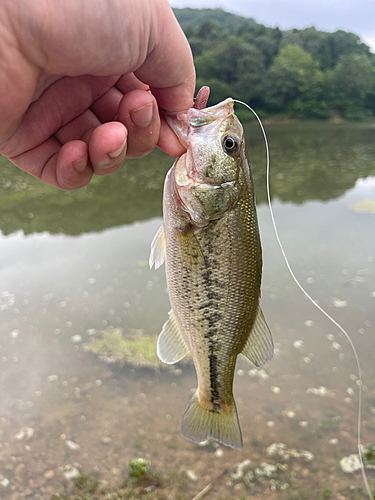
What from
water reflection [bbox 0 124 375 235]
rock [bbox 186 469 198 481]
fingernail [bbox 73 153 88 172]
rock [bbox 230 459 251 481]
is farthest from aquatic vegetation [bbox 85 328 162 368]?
water reflection [bbox 0 124 375 235]

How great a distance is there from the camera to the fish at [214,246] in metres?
1.82

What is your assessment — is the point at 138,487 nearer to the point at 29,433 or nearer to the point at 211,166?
the point at 29,433

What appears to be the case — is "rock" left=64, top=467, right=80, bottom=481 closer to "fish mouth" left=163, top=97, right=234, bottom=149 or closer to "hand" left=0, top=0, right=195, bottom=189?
"hand" left=0, top=0, right=195, bottom=189

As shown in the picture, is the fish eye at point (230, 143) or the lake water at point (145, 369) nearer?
the fish eye at point (230, 143)

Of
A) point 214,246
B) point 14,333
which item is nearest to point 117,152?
point 214,246

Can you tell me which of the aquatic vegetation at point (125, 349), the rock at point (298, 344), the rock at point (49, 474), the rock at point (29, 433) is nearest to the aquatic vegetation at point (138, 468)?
the rock at point (49, 474)

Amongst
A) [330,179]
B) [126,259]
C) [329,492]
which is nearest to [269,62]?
[330,179]

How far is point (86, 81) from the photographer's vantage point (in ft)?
6.62

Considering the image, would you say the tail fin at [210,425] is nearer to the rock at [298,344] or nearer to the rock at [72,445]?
the rock at [72,445]

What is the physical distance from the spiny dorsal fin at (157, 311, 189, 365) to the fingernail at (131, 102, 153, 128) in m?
1.02

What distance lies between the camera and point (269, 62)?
61.0m

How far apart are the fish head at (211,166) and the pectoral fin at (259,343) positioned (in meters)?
0.62

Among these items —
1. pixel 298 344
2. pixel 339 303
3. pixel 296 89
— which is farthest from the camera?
pixel 296 89

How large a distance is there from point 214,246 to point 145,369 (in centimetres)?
302
